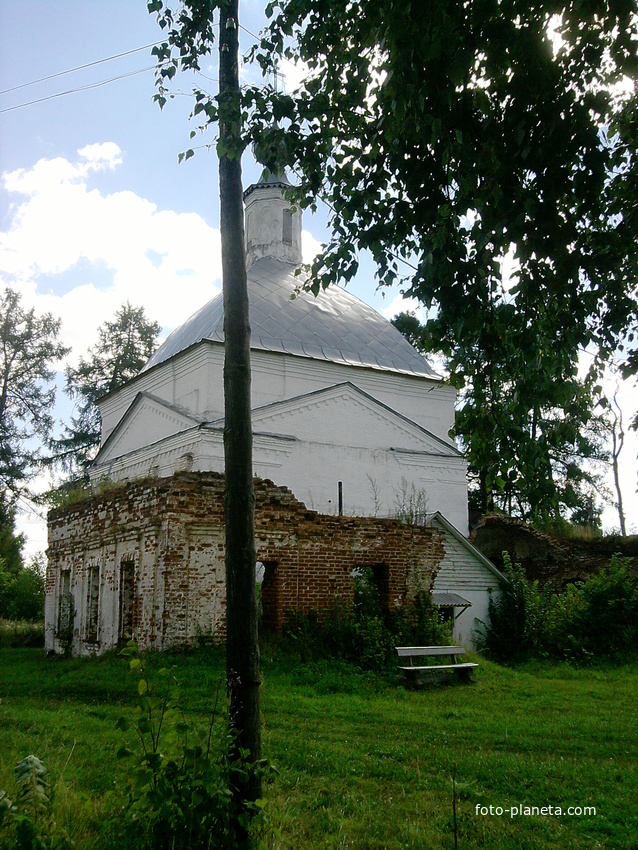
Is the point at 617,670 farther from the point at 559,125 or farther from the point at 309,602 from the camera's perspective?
the point at 559,125

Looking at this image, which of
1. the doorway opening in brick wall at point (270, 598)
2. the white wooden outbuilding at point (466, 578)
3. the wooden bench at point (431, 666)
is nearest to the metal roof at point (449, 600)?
the white wooden outbuilding at point (466, 578)

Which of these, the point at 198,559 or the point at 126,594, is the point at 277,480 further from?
the point at 198,559

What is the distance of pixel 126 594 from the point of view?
42.9ft

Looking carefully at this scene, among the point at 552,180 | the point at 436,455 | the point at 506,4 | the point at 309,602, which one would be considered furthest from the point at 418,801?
the point at 436,455

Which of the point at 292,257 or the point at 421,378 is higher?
the point at 292,257

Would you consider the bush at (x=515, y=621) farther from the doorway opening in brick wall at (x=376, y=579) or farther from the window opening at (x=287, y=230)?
the window opening at (x=287, y=230)

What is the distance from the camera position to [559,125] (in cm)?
461

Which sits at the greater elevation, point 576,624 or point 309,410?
point 309,410

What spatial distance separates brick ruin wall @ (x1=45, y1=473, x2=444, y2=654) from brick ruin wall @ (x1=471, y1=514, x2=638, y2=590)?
6.81 metres

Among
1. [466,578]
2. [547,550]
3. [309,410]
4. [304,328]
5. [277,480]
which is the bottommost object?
[466,578]

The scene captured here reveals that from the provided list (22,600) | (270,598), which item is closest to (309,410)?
(270,598)

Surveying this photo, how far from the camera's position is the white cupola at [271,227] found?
91.6ft

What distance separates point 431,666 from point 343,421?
1124cm

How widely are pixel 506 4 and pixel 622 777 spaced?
5611mm
